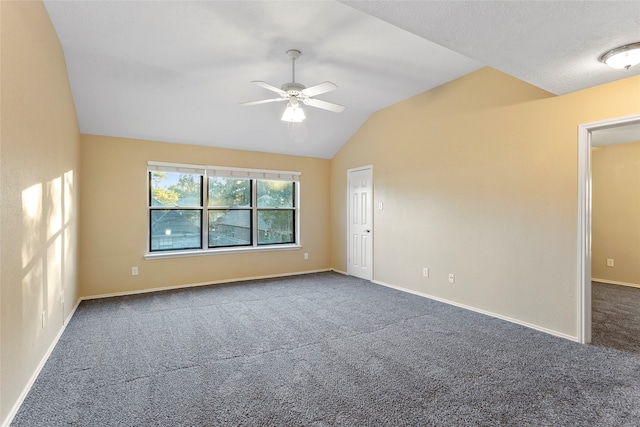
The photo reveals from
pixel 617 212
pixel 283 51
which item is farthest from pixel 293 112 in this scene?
pixel 617 212

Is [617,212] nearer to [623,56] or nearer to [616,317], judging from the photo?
[616,317]

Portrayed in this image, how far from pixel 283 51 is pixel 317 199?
138 inches


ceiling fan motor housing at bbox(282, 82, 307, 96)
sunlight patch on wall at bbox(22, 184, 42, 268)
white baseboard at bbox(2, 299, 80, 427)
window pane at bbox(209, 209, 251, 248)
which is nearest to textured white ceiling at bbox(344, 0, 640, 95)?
ceiling fan motor housing at bbox(282, 82, 307, 96)

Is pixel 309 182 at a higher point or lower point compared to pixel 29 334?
higher

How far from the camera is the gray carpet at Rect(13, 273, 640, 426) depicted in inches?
75.0

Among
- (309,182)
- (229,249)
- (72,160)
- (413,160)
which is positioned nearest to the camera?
(72,160)

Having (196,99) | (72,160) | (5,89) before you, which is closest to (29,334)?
(5,89)

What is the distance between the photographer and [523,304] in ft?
11.2

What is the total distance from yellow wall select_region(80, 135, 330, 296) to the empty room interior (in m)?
0.03

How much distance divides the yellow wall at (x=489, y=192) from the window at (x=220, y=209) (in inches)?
75.2

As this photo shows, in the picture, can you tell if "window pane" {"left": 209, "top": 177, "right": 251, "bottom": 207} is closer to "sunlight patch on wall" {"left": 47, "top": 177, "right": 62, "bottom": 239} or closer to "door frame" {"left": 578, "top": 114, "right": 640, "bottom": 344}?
"sunlight patch on wall" {"left": 47, "top": 177, "right": 62, "bottom": 239}

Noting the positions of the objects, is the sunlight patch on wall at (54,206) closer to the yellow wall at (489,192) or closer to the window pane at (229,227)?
the window pane at (229,227)

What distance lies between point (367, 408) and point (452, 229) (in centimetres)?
280

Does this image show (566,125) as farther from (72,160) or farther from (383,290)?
(72,160)
